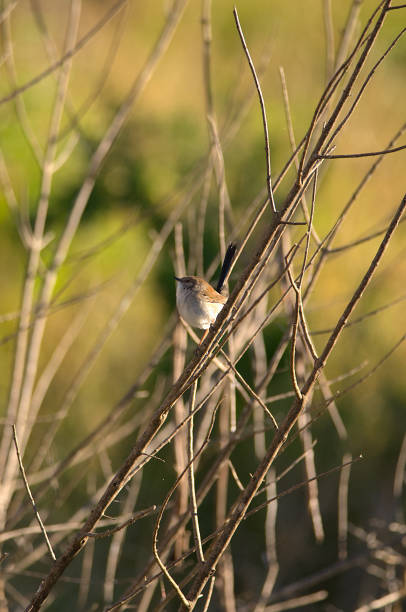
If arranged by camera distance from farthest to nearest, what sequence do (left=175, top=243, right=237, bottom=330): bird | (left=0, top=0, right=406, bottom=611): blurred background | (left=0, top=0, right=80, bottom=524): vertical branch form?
(left=0, top=0, right=406, bottom=611): blurred background, (left=175, top=243, right=237, bottom=330): bird, (left=0, top=0, right=80, bottom=524): vertical branch

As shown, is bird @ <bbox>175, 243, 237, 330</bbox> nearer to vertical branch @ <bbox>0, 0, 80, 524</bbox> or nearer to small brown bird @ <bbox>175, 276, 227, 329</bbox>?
small brown bird @ <bbox>175, 276, 227, 329</bbox>

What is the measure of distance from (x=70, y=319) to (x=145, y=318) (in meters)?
0.66

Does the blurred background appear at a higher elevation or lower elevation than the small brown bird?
higher

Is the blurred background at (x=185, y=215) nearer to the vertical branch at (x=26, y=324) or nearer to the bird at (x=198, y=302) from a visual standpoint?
the bird at (x=198, y=302)

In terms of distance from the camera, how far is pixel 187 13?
661 centimetres

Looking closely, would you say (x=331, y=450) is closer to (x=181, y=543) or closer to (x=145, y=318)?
(x=145, y=318)

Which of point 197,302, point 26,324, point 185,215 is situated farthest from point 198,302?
point 185,215

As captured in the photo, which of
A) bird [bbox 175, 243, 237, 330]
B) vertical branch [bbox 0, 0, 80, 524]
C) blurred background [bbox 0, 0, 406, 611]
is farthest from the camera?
blurred background [bbox 0, 0, 406, 611]

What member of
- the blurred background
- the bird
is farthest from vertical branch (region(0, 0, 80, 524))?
the blurred background

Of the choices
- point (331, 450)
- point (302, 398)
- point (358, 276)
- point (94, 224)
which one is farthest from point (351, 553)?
point (302, 398)

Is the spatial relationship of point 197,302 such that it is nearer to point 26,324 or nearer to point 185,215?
point 26,324

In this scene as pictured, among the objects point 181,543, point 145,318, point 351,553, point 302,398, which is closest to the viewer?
point 302,398

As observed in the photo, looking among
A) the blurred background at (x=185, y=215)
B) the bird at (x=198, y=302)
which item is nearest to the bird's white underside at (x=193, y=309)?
the bird at (x=198, y=302)

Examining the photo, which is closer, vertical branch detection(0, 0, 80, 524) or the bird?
vertical branch detection(0, 0, 80, 524)
